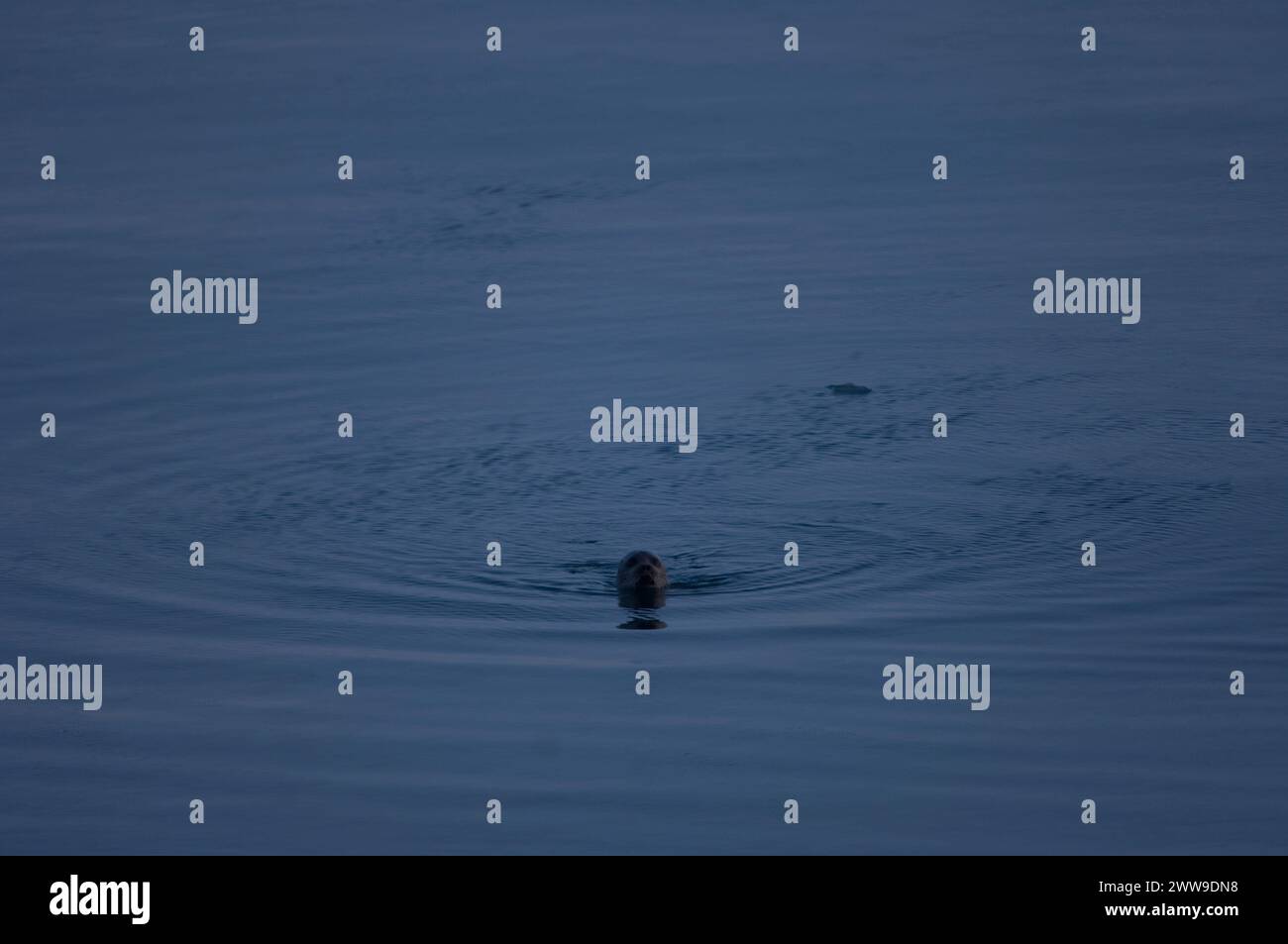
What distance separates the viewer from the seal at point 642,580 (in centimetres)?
1870

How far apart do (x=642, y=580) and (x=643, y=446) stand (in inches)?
205

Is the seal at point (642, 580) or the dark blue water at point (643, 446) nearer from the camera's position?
the dark blue water at point (643, 446)

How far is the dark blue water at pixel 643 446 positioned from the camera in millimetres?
15578

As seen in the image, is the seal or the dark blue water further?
the seal

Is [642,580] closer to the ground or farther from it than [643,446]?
closer to the ground

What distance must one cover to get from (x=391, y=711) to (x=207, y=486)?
639cm

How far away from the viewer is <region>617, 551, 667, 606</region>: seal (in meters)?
18.7

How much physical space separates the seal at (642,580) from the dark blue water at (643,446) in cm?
26

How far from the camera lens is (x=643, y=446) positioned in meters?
23.8

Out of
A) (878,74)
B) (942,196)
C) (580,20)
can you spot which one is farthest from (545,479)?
(580,20)

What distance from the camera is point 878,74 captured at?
117 ft

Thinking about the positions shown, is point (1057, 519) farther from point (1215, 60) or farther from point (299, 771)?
point (1215, 60)

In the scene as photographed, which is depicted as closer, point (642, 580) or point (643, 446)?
point (642, 580)

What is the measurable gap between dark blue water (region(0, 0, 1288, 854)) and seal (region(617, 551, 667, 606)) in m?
0.26
